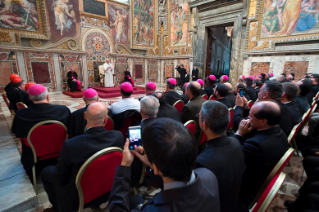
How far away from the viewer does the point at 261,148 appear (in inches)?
51.3

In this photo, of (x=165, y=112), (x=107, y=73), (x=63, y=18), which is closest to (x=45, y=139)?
(x=165, y=112)

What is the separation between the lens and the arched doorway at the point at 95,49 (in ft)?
32.7

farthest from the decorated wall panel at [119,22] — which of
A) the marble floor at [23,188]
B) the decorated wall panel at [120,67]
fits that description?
the marble floor at [23,188]

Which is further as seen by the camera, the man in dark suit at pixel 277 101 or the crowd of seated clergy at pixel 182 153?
the man in dark suit at pixel 277 101

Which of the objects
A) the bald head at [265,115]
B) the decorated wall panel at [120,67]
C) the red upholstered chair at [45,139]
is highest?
the decorated wall panel at [120,67]

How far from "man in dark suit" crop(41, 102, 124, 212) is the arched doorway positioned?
32.3 feet

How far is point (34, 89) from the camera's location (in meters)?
2.12

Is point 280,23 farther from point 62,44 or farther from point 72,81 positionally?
point 62,44

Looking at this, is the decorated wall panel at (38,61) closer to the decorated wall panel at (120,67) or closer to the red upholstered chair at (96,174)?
the decorated wall panel at (120,67)

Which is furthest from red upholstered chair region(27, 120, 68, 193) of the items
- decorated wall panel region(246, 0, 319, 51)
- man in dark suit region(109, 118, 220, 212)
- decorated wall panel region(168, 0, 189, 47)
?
decorated wall panel region(168, 0, 189, 47)

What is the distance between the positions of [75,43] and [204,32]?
8.06 m

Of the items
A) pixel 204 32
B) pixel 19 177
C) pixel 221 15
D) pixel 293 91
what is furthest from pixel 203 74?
pixel 19 177

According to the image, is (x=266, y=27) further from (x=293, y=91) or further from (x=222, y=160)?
(x=222, y=160)

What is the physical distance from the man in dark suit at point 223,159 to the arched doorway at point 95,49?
34.3 ft
